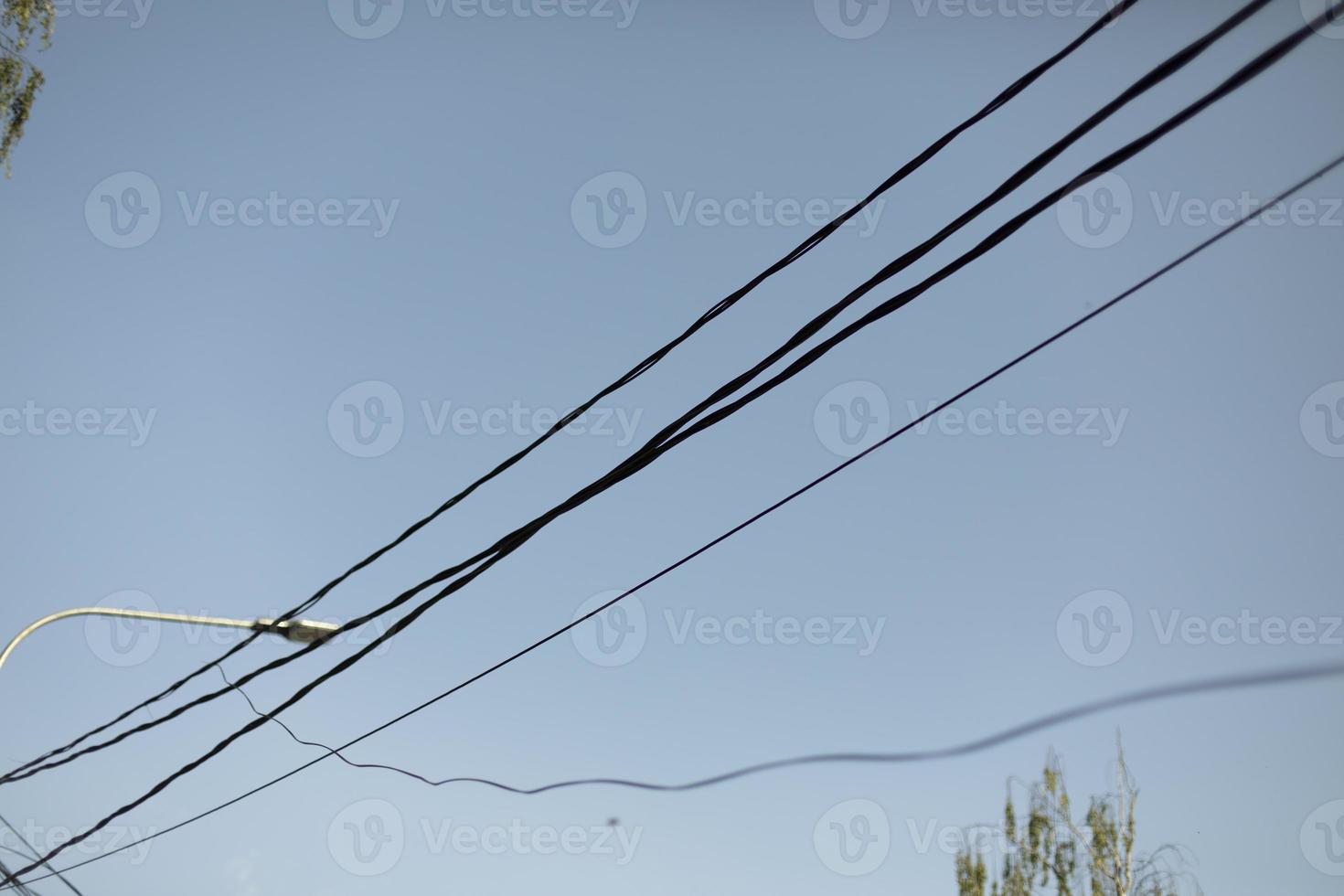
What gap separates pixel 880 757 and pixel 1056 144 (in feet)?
7.22

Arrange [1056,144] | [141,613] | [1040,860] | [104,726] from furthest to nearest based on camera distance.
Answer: [1040,860] → [141,613] → [104,726] → [1056,144]

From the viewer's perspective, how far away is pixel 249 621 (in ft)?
22.6

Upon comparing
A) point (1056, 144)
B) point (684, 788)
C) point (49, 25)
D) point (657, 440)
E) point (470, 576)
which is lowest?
point (684, 788)

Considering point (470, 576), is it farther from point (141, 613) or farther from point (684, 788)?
point (141, 613)

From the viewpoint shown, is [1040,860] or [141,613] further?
[1040,860]

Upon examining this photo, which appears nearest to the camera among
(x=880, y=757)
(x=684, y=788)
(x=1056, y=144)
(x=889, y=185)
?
(x=1056, y=144)

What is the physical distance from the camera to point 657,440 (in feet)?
13.0

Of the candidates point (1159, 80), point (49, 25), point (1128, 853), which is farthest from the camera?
point (1128, 853)

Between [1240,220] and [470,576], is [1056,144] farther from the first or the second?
[470,576]

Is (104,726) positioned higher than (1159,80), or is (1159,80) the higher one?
(1159,80)

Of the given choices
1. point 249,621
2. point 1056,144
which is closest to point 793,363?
point 1056,144

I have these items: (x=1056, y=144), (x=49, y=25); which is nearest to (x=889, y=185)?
(x=1056, y=144)

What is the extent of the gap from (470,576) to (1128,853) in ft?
46.6

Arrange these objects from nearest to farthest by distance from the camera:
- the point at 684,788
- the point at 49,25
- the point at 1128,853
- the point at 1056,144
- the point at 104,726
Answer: the point at 1056,144
the point at 684,788
the point at 104,726
the point at 49,25
the point at 1128,853
